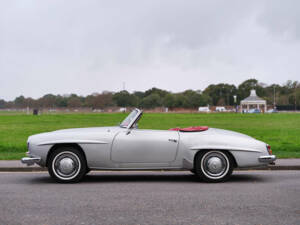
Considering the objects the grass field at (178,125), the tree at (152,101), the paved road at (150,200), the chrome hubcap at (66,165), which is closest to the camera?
the paved road at (150,200)

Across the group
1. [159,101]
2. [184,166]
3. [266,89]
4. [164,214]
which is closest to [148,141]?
[184,166]

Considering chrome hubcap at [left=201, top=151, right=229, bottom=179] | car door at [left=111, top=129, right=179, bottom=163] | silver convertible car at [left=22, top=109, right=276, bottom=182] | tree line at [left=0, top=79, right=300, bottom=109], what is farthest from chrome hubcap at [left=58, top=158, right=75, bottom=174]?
tree line at [left=0, top=79, right=300, bottom=109]

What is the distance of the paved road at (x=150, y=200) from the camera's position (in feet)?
16.7

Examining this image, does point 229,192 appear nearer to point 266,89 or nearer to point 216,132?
point 216,132

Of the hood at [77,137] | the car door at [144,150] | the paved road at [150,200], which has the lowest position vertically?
the paved road at [150,200]

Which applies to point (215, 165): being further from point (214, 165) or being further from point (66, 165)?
point (66, 165)

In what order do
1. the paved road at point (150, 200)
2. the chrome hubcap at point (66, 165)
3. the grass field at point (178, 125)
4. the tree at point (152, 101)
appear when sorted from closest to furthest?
the paved road at point (150, 200)
the chrome hubcap at point (66, 165)
the grass field at point (178, 125)
the tree at point (152, 101)

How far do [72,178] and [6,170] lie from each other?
9.36 feet

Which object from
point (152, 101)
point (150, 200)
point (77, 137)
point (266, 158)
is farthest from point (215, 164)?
point (152, 101)

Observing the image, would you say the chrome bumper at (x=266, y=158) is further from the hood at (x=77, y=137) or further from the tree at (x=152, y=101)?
the tree at (x=152, y=101)

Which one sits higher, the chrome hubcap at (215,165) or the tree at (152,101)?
the tree at (152,101)

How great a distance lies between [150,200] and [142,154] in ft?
5.21

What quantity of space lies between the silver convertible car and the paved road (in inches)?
12.2

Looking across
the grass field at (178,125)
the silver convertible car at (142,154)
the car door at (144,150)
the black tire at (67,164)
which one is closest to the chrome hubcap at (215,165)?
the silver convertible car at (142,154)
